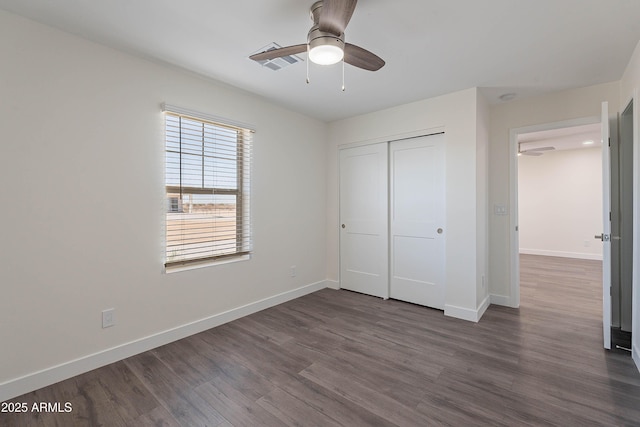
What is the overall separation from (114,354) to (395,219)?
10.6 feet

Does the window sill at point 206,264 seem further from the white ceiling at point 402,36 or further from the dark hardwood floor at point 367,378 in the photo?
the white ceiling at point 402,36

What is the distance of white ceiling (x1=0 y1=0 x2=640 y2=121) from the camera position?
6.03ft

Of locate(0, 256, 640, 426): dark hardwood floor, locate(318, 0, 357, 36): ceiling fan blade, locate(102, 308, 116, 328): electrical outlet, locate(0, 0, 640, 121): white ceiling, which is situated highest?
locate(0, 0, 640, 121): white ceiling

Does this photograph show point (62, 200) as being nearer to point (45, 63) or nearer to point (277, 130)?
point (45, 63)

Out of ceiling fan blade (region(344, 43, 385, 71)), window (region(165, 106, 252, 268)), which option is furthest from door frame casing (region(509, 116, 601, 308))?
window (region(165, 106, 252, 268))

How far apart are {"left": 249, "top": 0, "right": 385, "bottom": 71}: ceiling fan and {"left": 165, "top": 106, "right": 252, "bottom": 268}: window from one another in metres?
1.28

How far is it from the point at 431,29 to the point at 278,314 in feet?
10.1

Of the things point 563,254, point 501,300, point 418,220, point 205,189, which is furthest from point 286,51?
point 563,254

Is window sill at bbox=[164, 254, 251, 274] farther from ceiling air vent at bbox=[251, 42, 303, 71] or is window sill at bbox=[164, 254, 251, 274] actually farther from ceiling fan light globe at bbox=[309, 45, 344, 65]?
ceiling fan light globe at bbox=[309, 45, 344, 65]

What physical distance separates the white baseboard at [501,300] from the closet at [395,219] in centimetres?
80

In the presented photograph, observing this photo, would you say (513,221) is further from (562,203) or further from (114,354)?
(562,203)

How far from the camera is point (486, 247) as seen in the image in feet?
11.6

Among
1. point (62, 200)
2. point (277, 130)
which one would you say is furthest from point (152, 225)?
point (277, 130)

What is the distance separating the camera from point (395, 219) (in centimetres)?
383
